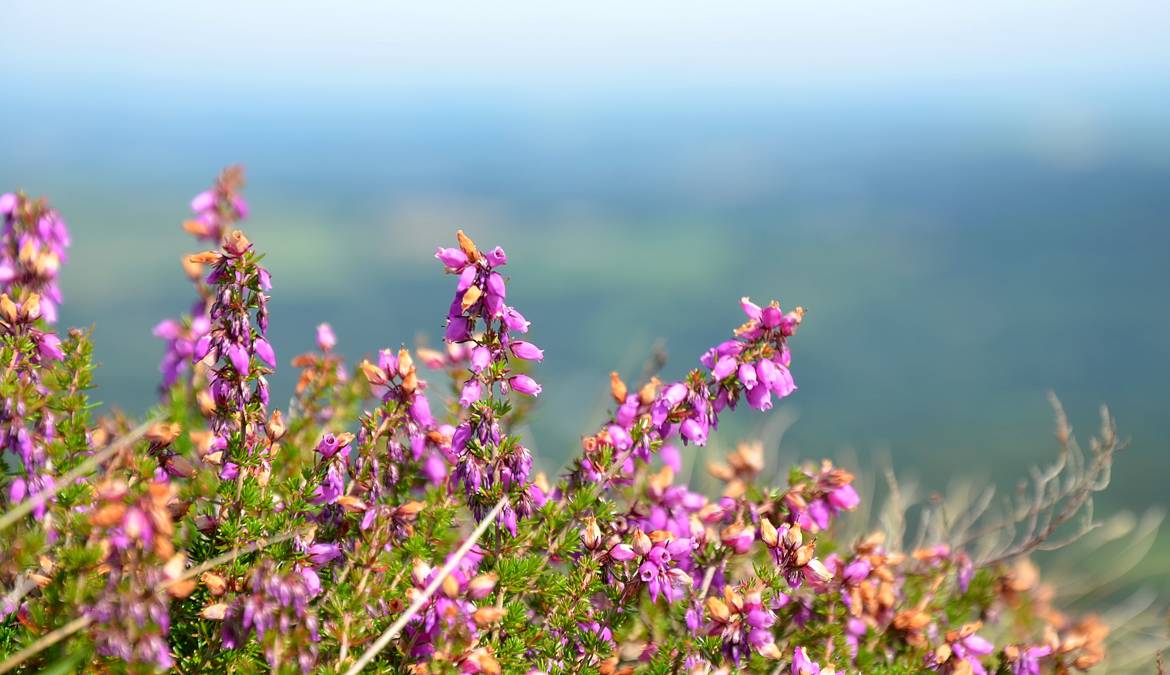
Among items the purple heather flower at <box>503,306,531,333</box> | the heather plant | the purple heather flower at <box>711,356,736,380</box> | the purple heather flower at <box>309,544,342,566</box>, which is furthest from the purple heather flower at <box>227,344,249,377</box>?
the purple heather flower at <box>711,356,736,380</box>

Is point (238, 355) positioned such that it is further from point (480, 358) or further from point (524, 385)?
point (524, 385)

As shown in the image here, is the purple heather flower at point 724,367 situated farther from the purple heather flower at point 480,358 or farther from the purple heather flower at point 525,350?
the purple heather flower at point 480,358

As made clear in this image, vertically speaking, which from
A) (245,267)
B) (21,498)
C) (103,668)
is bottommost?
(103,668)

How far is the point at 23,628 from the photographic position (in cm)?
254

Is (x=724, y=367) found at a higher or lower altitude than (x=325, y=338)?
lower

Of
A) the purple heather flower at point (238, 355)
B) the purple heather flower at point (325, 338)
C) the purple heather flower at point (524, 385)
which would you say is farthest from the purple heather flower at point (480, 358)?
the purple heather flower at point (325, 338)

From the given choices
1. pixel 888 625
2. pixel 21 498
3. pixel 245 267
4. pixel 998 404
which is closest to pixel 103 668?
pixel 21 498

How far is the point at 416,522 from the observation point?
9.35 ft

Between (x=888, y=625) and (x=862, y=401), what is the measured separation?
100652 mm

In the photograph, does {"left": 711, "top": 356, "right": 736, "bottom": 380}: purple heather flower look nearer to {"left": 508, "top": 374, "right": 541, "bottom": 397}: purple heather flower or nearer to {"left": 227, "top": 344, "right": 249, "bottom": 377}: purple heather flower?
{"left": 508, "top": 374, "right": 541, "bottom": 397}: purple heather flower

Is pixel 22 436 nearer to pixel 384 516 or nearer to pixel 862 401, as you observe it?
pixel 384 516

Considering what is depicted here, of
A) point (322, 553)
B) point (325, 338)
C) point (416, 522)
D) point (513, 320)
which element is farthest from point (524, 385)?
point (325, 338)

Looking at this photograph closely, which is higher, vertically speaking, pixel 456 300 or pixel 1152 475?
pixel 1152 475

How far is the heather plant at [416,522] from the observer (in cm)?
237
